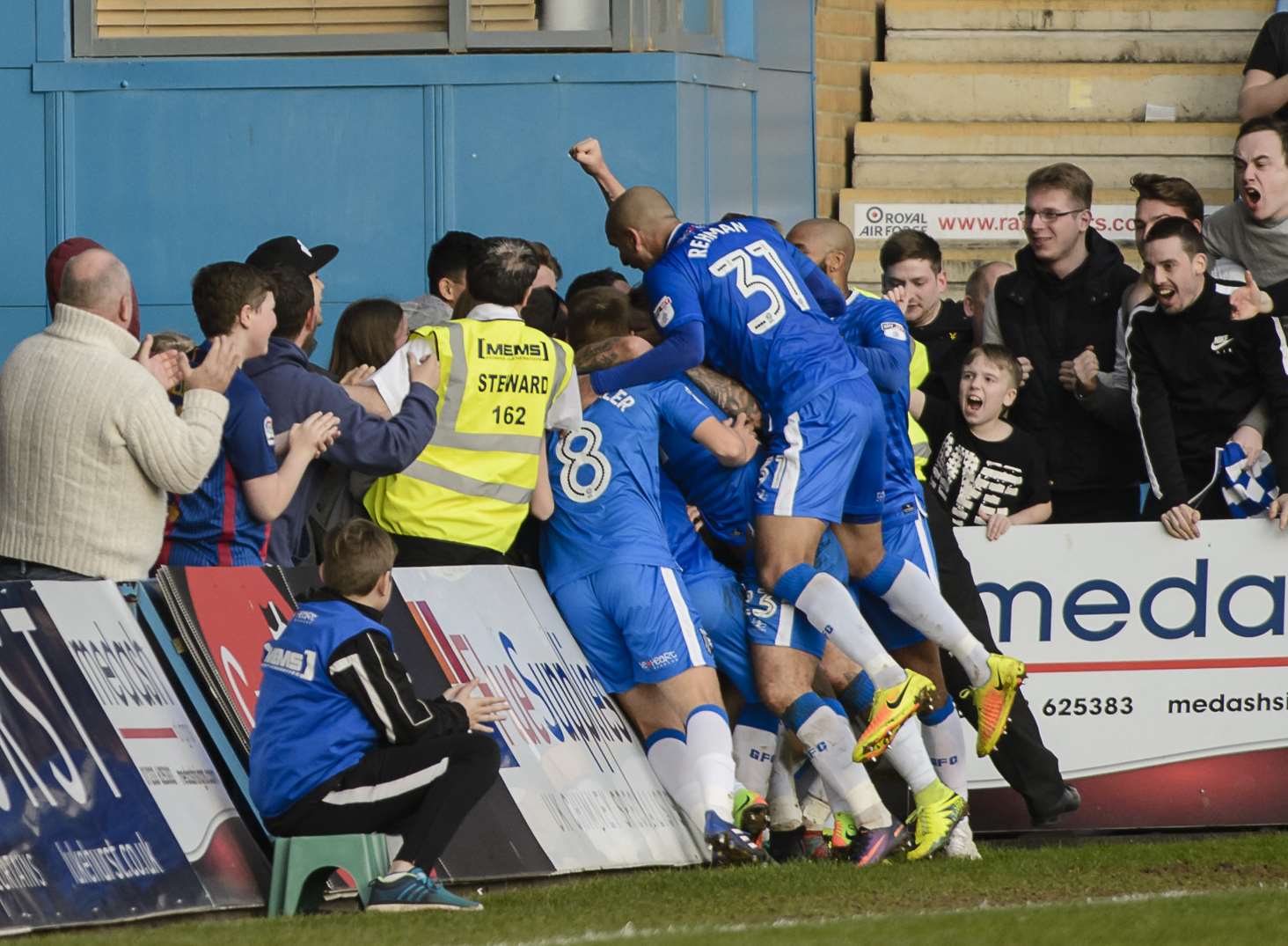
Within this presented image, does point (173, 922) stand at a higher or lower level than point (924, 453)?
lower

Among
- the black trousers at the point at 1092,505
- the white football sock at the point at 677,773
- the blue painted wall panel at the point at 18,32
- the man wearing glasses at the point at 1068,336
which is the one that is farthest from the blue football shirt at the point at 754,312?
the blue painted wall panel at the point at 18,32

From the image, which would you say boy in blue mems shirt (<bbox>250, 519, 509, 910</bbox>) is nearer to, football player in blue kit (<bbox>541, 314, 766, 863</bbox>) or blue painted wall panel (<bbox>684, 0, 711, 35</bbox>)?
football player in blue kit (<bbox>541, 314, 766, 863</bbox>)

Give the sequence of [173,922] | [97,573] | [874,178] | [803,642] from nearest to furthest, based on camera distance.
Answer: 1. [173,922]
2. [97,573]
3. [803,642]
4. [874,178]

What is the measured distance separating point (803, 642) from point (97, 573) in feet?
8.39

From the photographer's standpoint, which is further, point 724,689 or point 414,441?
point 724,689

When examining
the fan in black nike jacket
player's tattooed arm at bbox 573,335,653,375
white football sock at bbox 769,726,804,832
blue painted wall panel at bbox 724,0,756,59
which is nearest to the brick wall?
blue painted wall panel at bbox 724,0,756,59

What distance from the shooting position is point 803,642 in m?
7.66

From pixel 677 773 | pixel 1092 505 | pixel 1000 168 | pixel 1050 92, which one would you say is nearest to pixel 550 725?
pixel 677 773

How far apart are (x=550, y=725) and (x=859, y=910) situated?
5.24 ft

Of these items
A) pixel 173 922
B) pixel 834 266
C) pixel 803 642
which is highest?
pixel 834 266

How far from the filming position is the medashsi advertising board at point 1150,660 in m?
8.80

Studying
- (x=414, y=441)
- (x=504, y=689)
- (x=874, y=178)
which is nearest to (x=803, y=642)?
(x=504, y=689)

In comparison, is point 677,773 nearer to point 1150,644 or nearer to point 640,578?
point 640,578

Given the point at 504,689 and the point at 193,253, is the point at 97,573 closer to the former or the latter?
the point at 504,689
